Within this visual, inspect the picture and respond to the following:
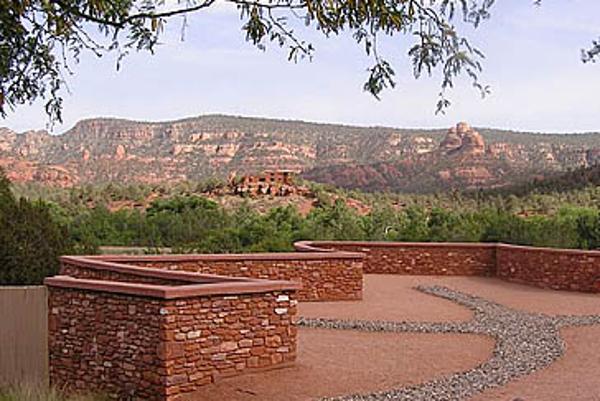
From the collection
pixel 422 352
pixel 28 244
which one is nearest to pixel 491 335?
pixel 422 352

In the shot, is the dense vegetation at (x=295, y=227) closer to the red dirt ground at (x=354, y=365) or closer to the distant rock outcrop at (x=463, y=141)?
the red dirt ground at (x=354, y=365)

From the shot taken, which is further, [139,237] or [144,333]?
[139,237]

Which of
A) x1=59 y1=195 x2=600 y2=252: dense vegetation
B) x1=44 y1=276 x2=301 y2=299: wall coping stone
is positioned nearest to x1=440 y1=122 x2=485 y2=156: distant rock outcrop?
x1=59 y1=195 x2=600 y2=252: dense vegetation

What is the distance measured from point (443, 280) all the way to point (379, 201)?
32003mm

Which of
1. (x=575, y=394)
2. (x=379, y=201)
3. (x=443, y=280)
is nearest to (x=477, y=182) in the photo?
(x=379, y=201)

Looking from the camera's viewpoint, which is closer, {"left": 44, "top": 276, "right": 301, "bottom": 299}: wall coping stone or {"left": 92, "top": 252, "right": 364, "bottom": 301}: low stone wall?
{"left": 44, "top": 276, "right": 301, "bottom": 299}: wall coping stone

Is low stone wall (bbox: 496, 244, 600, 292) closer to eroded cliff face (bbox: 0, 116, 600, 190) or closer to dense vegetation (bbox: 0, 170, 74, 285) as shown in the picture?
dense vegetation (bbox: 0, 170, 74, 285)

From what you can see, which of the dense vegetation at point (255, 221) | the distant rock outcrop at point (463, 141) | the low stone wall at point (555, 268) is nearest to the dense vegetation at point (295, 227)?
the dense vegetation at point (255, 221)

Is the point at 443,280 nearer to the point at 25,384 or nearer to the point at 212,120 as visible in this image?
the point at 25,384

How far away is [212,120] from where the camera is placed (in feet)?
276

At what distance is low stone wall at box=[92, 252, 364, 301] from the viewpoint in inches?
714

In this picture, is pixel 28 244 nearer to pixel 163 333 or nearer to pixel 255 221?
pixel 163 333

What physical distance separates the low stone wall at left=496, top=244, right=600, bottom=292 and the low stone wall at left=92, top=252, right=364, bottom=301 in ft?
16.0

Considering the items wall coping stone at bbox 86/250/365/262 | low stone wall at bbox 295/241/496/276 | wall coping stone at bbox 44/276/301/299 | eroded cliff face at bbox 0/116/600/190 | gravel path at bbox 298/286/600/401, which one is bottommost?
gravel path at bbox 298/286/600/401
